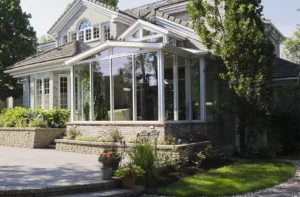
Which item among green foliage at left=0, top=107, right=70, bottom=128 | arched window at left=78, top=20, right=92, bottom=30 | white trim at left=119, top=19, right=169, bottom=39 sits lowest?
green foliage at left=0, top=107, right=70, bottom=128

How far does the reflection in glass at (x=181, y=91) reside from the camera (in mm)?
13032

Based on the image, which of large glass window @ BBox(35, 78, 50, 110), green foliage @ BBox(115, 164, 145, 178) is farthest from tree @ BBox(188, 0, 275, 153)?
large glass window @ BBox(35, 78, 50, 110)

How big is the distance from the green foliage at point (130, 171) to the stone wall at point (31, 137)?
27.4ft

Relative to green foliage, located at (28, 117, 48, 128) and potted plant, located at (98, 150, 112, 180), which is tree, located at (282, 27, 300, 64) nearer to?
green foliage, located at (28, 117, 48, 128)

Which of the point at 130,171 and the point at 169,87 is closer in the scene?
the point at 130,171

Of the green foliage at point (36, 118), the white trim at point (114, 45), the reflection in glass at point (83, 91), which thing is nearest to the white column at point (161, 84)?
the white trim at point (114, 45)

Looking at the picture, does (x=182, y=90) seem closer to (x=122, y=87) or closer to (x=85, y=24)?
(x=122, y=87)

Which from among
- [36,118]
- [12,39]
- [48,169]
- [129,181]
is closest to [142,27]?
[36,118]

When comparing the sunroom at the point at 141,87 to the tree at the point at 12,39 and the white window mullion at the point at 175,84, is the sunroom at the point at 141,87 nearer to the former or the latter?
the white window mullion at the point at 175,84

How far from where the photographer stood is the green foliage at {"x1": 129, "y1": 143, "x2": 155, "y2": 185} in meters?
8.41

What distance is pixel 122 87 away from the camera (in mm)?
13453

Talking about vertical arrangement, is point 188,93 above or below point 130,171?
above

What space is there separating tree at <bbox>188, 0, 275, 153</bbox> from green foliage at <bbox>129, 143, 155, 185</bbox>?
16.4 feet

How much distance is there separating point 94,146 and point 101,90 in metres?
2.50
